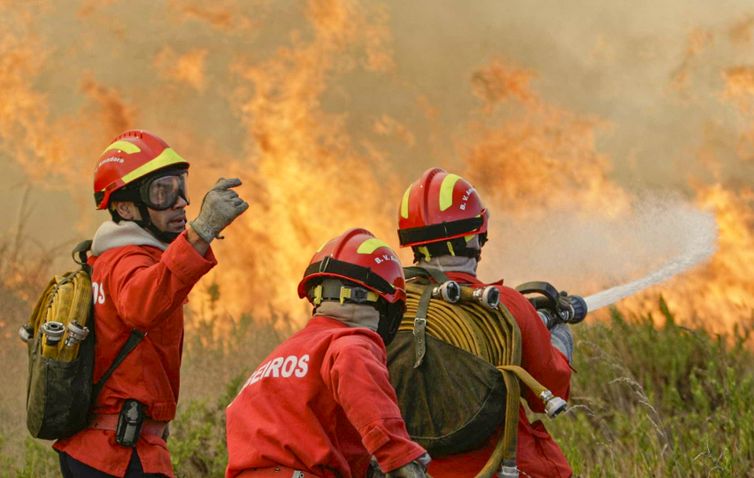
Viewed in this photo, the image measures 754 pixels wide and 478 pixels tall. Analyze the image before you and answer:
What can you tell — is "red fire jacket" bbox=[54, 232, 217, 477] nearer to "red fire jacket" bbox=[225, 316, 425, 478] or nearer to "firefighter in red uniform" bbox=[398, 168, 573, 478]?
"red fire jacket" bbox=[225, 316, 425, 478]

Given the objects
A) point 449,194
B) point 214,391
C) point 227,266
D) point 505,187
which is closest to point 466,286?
point 449,194

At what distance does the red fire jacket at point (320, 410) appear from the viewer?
10.6ft

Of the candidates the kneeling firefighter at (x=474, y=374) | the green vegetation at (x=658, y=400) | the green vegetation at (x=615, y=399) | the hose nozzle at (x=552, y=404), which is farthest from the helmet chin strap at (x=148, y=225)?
the green vegetation at (x=658, y=400)

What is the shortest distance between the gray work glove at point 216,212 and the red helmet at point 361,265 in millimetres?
372

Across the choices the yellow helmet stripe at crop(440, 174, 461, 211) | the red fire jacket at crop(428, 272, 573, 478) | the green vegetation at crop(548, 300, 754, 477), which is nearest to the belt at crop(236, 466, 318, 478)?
the red fire jacket at crop(428, 272, 573, 478)

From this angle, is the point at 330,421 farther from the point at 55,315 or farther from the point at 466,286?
the point at 55,315

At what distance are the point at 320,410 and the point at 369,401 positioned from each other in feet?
0.95

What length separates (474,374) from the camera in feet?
13.8

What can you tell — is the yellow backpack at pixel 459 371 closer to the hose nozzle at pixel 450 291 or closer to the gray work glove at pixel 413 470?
the hose nozzle at pixel 450 291

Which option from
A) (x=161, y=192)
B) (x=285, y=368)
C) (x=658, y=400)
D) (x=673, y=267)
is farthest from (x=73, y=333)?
(x=658, y=400)

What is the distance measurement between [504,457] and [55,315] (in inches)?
69.2

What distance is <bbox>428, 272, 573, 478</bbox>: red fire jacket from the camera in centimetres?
426

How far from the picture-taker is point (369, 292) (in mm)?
3779

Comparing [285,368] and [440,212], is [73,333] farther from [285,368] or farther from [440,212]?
[440,212]
